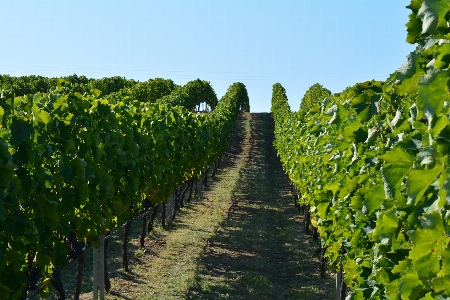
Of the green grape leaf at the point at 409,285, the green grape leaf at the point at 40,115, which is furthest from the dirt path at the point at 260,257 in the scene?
the green grape leaf at the point at 409,285

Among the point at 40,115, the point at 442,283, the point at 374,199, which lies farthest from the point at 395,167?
the point at 40,115

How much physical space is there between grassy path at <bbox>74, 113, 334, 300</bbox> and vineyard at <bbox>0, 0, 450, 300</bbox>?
2.0 inches

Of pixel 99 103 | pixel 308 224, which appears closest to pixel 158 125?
pixel 99 103

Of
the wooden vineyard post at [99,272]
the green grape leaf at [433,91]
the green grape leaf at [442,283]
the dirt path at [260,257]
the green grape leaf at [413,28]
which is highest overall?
the green grape leaf at [413,28]

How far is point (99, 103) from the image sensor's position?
7.71m

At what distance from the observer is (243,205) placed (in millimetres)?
19016

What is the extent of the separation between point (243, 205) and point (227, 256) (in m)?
6.60

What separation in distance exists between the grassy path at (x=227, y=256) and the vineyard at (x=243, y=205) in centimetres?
5

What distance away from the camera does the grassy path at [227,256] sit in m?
9.91

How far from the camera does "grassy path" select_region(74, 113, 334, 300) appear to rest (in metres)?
9.91

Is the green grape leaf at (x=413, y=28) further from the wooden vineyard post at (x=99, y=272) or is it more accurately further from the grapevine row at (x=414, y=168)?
the wooden vineyard post at (x=99, y=272)

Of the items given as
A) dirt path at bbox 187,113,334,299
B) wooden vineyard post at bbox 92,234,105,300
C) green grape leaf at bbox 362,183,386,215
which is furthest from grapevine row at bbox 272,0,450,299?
dirt path at bbox 187,113,334,299

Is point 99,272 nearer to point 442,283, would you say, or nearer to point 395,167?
point 395,167

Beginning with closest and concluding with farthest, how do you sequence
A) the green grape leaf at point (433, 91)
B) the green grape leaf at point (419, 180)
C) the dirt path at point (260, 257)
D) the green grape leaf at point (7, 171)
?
the green grape leaf at point (433, 91) < the green grape leaf at point (419, 180) < the green grape leaf at point (7, 171) < the dirt path at point (260, 257)
